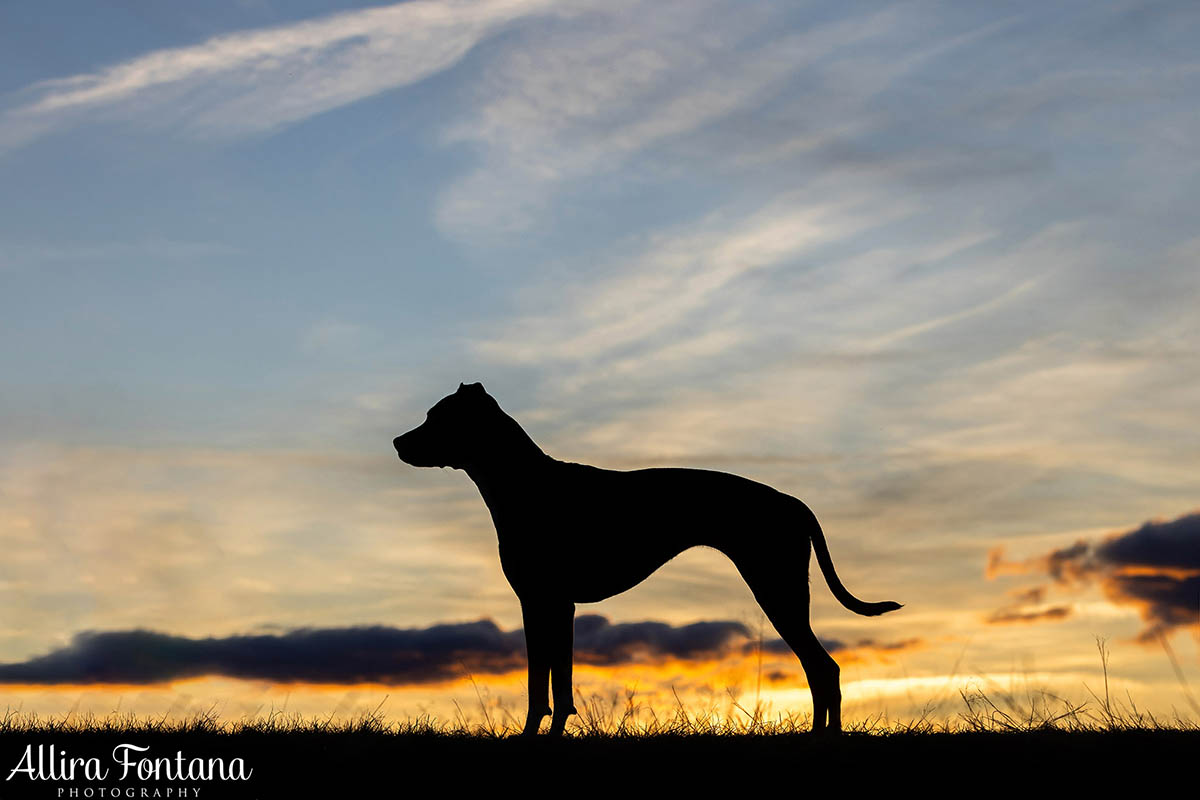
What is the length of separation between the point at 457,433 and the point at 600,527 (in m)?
1.46

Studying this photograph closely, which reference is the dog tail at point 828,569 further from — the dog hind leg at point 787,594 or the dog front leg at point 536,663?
the dog front leg at point 536,663

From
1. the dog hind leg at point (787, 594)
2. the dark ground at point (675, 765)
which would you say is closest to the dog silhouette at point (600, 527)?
the dog hind leg at point (787, 594)

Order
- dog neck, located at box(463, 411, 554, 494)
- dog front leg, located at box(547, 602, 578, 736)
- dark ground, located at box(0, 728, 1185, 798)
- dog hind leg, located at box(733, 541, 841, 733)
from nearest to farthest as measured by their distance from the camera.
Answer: dark ground, located at box(0, 728, 1185, 798), dog front leg, located at box(547, 602, 578, 736), dog hind leg, located at box(733, 541, 841, 733), dog neck, located at box(463, 411, 554, 494)

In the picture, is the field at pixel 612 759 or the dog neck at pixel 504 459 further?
the dog neck at pixel 504 459

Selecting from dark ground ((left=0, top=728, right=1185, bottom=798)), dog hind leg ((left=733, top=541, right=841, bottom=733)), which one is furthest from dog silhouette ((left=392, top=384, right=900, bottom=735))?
dark ground ((left=0, top=728, right=1185, bottom=798))

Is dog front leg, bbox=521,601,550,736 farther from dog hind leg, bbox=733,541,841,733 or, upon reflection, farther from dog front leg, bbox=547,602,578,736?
dog hind leg, bbox=733,541,841,733

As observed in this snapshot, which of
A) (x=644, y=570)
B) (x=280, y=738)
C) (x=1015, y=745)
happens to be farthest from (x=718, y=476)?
(x=280, y=738)

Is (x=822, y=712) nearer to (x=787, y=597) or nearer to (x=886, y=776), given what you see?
(x=787, y=597)

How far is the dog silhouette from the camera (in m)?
9.41

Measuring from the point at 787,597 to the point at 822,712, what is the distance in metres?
0.95

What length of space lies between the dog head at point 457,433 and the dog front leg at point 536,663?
143 cm

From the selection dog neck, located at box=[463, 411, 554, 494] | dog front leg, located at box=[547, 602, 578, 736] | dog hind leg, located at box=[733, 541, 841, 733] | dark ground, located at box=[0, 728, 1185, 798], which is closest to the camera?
dark ground, located at box=[0, 728, 1185, 798]

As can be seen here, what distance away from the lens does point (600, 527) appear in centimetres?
984

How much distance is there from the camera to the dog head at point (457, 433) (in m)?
9.97
